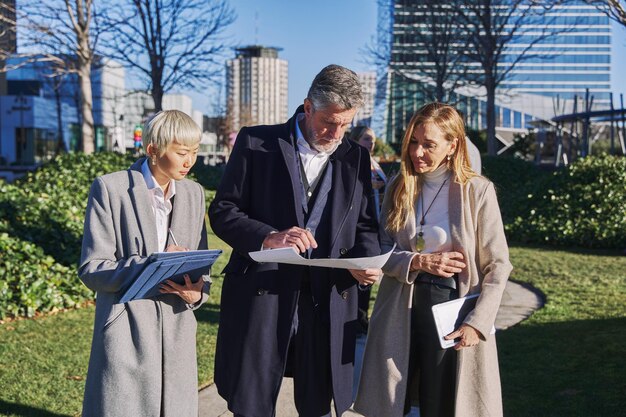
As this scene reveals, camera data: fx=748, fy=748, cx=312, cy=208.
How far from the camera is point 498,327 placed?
7.44m

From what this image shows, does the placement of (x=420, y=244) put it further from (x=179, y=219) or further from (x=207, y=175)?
(x=207, y=175)

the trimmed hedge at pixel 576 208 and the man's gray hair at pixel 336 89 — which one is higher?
the man's gray hair at pixel 336 89

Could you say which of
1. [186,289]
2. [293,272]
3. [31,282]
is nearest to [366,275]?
[293,272]

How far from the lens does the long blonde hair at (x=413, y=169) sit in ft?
11.0

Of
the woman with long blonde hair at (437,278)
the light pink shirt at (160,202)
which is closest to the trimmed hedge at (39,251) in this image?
the light pink shirt at (160,202)

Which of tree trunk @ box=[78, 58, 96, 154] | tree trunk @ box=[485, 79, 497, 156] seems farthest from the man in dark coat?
Result: tree trunk @ box=[485, 79, 497, 156]

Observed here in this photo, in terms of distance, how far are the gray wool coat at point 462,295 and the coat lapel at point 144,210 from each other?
1041 mm

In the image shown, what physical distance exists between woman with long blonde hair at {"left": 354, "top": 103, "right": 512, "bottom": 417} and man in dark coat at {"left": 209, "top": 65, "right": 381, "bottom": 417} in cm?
17

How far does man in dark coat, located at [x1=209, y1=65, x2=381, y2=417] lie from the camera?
3.26 meters

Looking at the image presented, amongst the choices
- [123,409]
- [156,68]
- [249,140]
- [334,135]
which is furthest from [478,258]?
[156,68]

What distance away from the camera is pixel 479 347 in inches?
132

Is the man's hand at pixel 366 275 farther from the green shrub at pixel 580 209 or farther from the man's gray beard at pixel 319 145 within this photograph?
the green shrub at pixel 580 209

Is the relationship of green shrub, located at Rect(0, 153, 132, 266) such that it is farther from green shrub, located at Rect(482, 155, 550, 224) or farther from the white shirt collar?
green shrub, located at Rect(482, 155, 550, 224)

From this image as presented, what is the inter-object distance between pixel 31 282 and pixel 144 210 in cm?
508
